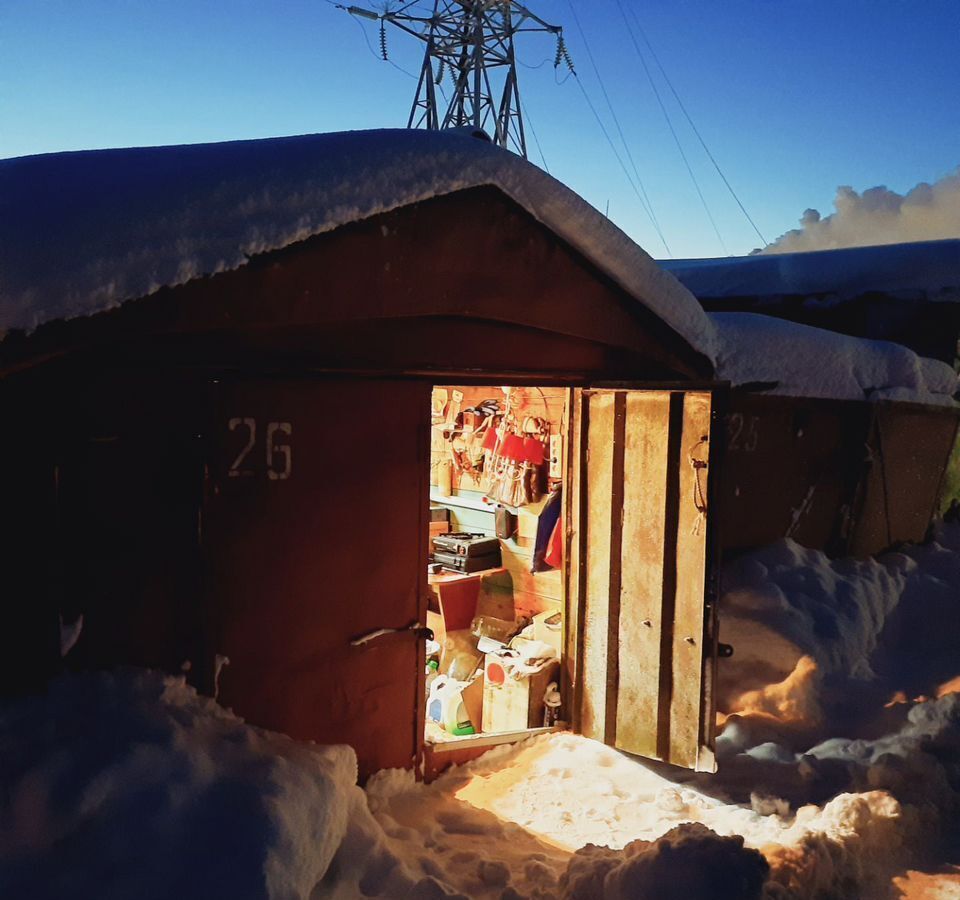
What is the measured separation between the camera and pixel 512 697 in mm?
6609

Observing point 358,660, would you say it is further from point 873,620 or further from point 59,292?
point 873,620

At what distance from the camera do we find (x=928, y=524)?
33.2ft

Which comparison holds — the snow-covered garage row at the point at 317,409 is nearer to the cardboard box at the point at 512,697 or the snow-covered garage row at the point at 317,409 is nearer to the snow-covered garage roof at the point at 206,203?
the snow-covered garage roof at the point at 206,203

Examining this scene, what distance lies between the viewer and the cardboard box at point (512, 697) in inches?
254

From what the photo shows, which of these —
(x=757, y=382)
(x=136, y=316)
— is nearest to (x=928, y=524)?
(x=757, y=382)

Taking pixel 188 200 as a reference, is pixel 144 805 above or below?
below

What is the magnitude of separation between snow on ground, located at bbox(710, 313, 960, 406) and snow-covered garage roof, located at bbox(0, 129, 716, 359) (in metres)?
3.19

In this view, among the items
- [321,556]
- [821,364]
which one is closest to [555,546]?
[821,364]

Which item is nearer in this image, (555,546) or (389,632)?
(389,632)

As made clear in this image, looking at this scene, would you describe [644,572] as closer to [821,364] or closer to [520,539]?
[520,539]

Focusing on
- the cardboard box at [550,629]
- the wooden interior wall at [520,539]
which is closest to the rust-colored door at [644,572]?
the cardboard box at [550,629]

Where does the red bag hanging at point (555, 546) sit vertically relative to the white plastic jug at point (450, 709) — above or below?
above

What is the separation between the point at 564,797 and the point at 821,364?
5121mm

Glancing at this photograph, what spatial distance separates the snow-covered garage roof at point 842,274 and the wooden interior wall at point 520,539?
13.4 feet
